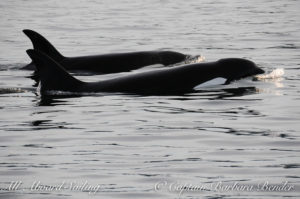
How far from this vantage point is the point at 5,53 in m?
23.5

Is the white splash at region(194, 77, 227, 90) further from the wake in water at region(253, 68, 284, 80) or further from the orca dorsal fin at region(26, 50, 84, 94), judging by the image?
the orca dorsal fin at region(26, 50, 84, 94)

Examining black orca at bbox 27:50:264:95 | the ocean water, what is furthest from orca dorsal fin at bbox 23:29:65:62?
black orca at bbox 27:50:264:95

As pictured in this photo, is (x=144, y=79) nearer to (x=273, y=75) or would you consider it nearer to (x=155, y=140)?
(x=273, y=75)

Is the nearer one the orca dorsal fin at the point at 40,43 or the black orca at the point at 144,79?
the black orca at the point at 144,79

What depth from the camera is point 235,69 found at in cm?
1501

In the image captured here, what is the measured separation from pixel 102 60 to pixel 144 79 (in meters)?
4.25

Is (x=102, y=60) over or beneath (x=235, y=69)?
beneath

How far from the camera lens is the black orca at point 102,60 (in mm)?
18094

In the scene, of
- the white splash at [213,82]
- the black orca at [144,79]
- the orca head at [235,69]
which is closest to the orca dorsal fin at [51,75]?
the black orca at [144,79]

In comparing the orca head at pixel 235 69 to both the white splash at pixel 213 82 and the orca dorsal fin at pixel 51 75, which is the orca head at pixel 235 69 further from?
the orca dorsal fin at pixel 51 75

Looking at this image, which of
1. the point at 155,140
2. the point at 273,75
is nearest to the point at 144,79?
the point at 273,75

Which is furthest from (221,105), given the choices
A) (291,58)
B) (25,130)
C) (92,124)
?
(291,58)

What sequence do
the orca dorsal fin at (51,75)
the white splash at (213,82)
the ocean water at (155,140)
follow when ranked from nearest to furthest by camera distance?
the ocean water at (155,140)
the orca dorsal fin at (51,75)
the white splash at (213,82)

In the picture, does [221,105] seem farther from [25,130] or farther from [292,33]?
[292,33]
